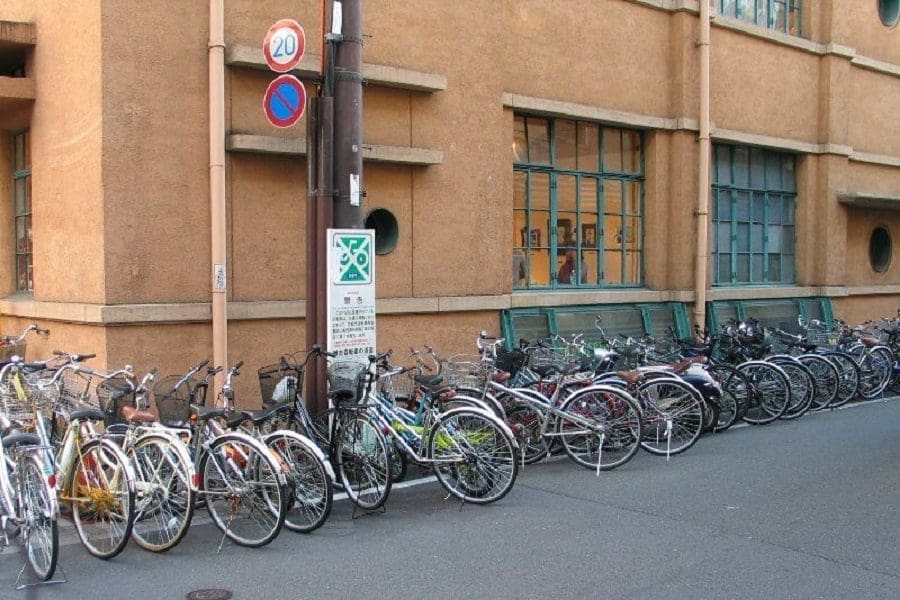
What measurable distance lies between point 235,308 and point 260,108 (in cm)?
202

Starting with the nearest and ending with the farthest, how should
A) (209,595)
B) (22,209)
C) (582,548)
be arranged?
(209,595)
(582,548)
(22,209)

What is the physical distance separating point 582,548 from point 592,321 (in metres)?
6.77

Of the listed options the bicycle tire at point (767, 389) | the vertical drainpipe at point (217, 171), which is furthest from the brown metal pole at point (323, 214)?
the bicycle tire at point (767, 389)

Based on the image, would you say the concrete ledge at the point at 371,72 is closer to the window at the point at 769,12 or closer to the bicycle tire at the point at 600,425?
the bicycle tire at the point at 600,425

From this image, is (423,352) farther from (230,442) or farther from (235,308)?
(230,442)

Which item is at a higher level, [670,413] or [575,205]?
[575,205]

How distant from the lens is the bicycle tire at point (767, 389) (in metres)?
10.5

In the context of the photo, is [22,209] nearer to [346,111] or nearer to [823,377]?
[346,111]

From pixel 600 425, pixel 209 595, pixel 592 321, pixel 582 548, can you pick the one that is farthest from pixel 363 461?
pixel 592 321

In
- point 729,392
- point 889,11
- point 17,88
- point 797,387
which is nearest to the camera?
point 17,88

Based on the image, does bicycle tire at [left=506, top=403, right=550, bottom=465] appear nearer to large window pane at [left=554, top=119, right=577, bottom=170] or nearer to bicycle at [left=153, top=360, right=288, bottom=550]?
bicycle at [left=153, top=360, right=288, bottom=550]

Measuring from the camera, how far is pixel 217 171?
8.69 m

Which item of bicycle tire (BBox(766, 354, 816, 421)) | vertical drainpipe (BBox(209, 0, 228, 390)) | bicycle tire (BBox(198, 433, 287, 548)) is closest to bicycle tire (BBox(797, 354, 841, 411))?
bicycle tire (BBox(766, 354, 816, 421))

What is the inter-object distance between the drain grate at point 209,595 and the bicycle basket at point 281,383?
2.08m
